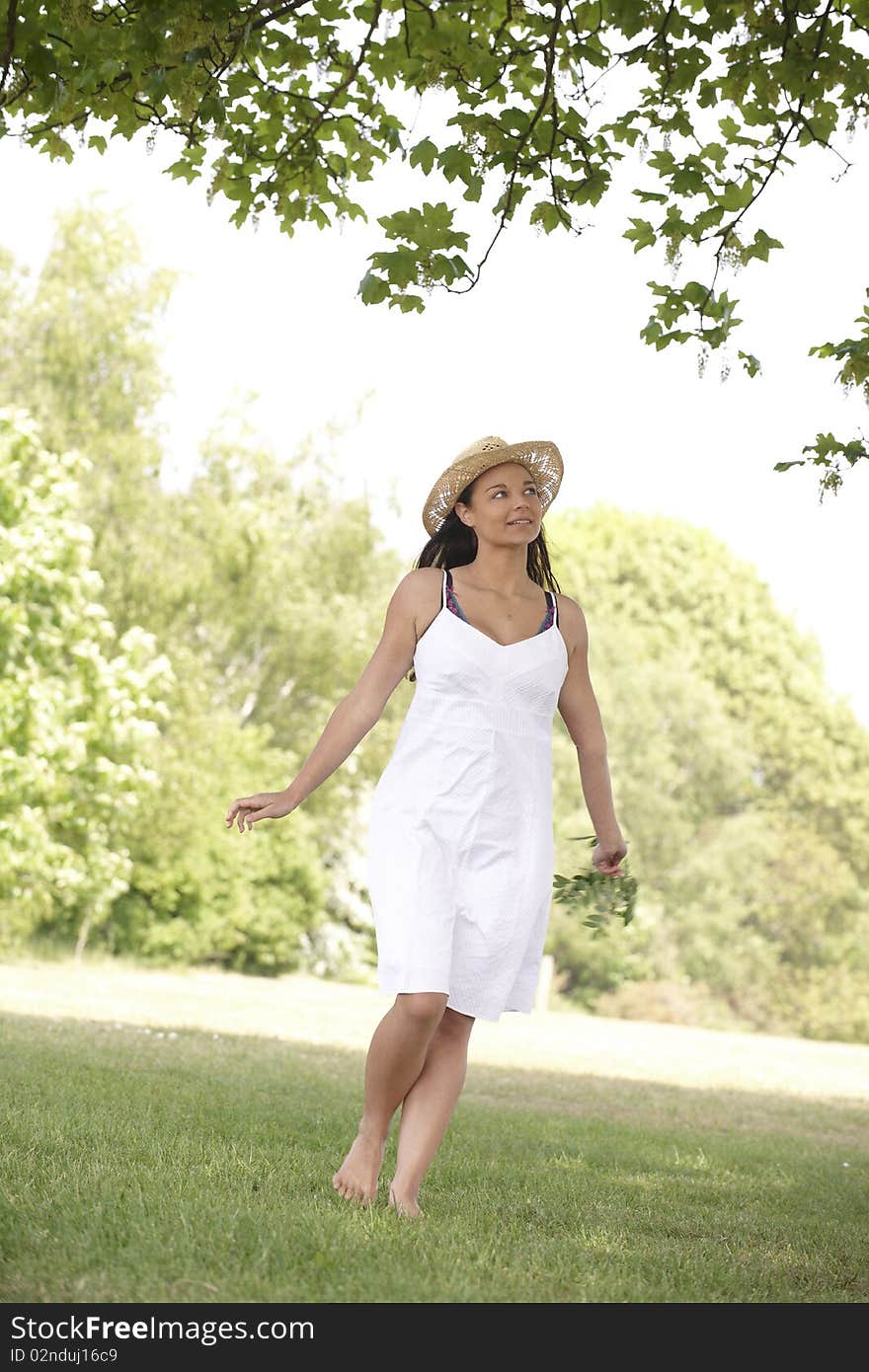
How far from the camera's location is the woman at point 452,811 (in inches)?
183

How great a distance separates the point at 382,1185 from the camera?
17.4 feet

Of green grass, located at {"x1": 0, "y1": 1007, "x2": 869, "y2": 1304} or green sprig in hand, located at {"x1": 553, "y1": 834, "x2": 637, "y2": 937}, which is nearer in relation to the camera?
green grass, located at {"x1": 0, "y1": 1007, "x2": 869, "y2": 1304}

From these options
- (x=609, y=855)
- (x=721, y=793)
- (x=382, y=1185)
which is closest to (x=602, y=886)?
(x=609, y=855)

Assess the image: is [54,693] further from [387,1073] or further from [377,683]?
[387,1073]

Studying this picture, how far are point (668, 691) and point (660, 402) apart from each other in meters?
8.80

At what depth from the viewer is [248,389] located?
27094 millimetres

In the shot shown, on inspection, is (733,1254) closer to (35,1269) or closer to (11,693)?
(35,1269)

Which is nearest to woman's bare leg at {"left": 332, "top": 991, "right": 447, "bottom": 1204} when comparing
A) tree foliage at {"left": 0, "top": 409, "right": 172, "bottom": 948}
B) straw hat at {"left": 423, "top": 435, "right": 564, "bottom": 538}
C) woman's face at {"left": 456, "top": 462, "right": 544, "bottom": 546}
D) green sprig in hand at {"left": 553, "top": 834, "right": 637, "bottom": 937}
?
green sprig in hand at {"left": 553, "top": 834, "right": 637, "bottom": 937}

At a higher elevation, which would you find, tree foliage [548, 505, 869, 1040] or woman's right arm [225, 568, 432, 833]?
tree foliage [548, 505, 869, 1040]

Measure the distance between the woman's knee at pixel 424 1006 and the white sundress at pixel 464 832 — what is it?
0.03 m

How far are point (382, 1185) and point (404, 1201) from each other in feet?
2.25

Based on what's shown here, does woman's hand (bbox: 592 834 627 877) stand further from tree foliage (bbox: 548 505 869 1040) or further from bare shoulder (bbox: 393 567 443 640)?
tree foliage (bbox: 548 505 869 1040)

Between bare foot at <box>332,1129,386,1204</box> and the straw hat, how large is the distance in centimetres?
209

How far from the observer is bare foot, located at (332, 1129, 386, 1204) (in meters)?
4.78
